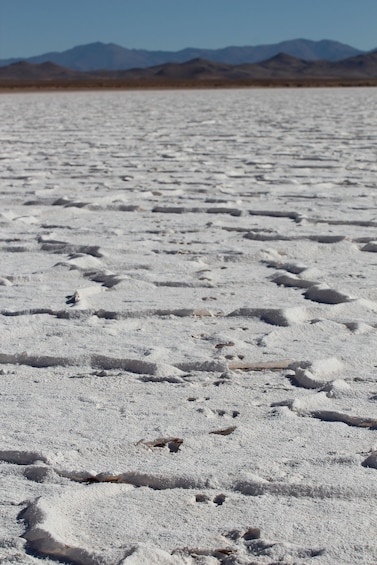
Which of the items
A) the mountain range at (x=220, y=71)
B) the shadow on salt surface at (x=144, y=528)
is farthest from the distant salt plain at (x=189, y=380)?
the mountain range at (x=220, y=71)

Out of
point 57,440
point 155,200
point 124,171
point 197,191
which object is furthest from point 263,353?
point 124,171

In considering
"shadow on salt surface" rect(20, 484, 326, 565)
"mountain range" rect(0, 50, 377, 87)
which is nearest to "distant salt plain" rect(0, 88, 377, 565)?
"shadow on salt surface" rect(20, 484, 326, 565)

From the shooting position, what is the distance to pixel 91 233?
4.71 metres

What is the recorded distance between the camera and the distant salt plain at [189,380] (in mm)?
1715

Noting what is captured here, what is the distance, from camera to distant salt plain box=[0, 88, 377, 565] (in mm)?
1715

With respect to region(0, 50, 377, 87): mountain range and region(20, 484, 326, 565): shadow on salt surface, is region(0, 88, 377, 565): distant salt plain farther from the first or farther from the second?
region(0, 50, 377, 87): mountain range

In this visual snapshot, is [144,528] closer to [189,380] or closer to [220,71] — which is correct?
[189,380]

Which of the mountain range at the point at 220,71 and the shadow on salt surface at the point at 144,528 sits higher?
the mountain range at the point at 220,71

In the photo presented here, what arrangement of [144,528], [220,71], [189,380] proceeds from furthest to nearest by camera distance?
[220,71]
[189,380]
[144,528]

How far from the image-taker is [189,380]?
2.50 metres

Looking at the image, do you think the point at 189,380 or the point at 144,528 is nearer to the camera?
the point at 144,528

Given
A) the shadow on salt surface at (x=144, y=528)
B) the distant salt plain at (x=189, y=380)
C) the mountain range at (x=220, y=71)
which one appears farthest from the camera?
the mountain range at (x=220, y=71)

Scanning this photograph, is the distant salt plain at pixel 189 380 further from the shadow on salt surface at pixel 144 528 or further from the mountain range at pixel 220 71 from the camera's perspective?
the mountain range at pixel 220 71

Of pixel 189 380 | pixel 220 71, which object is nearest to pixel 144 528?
pixel 189 380
